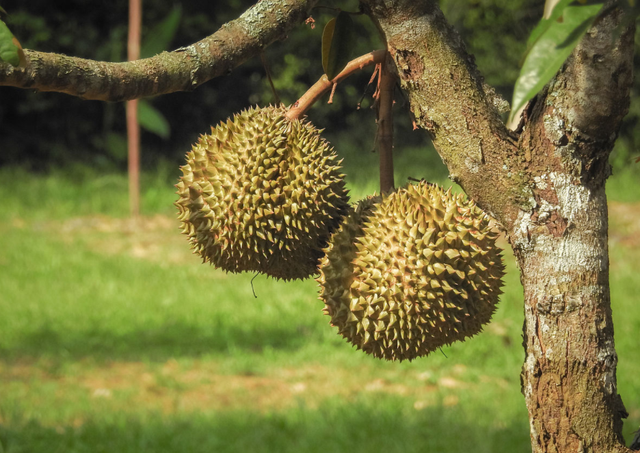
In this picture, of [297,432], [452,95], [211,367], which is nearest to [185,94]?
[211,367]

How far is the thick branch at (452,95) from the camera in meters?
0.95

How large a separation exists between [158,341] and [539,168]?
13.0ft

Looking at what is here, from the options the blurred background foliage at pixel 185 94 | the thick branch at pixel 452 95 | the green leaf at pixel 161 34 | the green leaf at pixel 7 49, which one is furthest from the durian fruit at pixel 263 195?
the blurred background foliage at pixel 185 94

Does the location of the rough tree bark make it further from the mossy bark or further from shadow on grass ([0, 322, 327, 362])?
shadow on grass ([0, 322, 327, 362])

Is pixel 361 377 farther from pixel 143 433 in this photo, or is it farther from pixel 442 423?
pixel 143 433

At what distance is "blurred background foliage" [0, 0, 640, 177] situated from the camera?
800cm

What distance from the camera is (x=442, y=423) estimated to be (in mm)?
3637

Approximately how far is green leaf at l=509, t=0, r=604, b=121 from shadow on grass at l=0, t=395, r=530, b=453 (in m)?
3.07

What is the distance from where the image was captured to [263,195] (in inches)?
45.8

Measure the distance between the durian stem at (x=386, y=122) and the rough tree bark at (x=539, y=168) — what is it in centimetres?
11

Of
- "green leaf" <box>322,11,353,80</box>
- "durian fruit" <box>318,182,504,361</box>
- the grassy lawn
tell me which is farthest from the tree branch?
the grassy lawn

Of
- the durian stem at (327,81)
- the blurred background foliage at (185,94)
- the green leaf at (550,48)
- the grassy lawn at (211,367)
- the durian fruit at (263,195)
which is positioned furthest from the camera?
the blurred background foliage at (185,94)

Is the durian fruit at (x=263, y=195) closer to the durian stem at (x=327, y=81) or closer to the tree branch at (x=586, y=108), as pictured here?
the durian stem at (x=327, y=81)

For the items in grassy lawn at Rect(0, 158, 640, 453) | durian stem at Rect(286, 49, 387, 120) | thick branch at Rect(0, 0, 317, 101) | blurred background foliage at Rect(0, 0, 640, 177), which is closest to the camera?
thick branch at Rect(0, 0, 317, 101)
